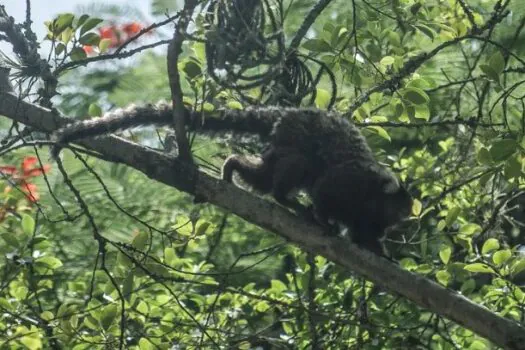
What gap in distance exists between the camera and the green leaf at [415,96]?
18.2ft

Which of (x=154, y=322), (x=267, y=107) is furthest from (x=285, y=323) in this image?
(x=267, y=107)

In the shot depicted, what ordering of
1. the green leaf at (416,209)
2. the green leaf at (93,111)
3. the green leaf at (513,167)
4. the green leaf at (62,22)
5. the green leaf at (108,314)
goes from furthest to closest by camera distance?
the green leaf at (416,209), the green leaf at (93,111), the green leaf at (108,314), the green leaf at (62,22), the green leaf at (513,167)

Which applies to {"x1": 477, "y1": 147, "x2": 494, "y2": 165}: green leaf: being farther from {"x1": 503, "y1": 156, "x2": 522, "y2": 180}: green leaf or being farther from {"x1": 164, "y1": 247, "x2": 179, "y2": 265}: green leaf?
{"x1": 164, "y1": 247, "x2": 179, "y2": 265}: green leaf

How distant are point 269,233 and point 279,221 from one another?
71.1 inches

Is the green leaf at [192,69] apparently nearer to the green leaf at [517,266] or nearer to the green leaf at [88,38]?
the green leaf at [88,38]

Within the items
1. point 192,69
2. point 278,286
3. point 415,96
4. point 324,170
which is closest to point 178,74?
point 192,69

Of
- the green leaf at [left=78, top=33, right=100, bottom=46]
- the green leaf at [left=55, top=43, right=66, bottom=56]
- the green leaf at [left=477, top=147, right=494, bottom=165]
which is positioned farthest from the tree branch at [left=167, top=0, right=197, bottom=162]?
the green leaf at [left=477, top=147, right=494, bottom=165]

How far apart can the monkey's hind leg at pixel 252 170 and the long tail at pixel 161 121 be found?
21cm

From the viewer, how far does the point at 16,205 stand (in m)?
6.79

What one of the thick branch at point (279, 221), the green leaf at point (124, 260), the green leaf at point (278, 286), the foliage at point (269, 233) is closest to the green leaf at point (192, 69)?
the foliage at point (269, 233)

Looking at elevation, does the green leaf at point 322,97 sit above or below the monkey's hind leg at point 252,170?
above

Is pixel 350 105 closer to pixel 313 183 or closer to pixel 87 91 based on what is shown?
pixel 313 183

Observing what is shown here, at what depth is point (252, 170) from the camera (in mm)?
6457

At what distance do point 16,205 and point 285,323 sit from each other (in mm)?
2059
